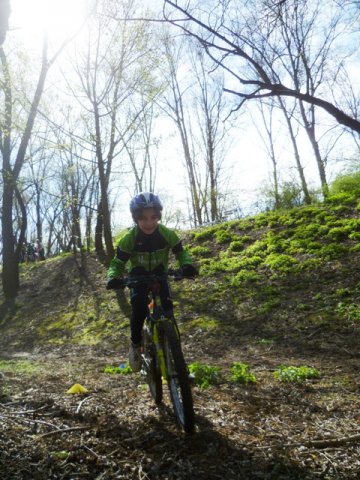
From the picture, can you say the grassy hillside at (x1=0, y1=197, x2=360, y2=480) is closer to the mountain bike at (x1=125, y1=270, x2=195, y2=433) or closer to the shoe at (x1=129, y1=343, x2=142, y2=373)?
the mountain bike at (x1=125, y1=270, x2=195, y2=433)

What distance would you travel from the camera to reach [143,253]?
436 cm

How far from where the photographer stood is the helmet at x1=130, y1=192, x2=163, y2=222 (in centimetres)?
417

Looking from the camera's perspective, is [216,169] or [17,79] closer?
[17,79]

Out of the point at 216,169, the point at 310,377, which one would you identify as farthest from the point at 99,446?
the point at 216,169

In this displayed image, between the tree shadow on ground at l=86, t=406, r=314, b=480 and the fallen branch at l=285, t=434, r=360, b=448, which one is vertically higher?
the tree shadow on ground at l=86, t=406, r=314, b=480

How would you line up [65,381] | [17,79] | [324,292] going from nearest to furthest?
[65,381] → [324,292] → [17,79]

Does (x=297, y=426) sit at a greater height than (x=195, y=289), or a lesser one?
lesser

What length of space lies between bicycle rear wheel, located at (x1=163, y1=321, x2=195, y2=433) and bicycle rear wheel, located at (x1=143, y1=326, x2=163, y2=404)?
448mm

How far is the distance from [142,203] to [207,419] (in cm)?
225

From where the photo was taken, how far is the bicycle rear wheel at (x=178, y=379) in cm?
322

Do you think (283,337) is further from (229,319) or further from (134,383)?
(134,383)

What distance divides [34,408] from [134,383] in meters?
1.53

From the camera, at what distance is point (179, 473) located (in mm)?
2725

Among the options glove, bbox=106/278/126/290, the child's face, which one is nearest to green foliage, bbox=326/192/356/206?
the child's face
